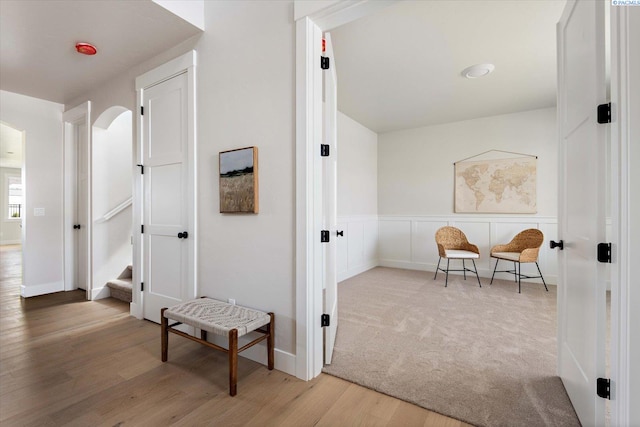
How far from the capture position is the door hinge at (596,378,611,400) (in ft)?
3.78

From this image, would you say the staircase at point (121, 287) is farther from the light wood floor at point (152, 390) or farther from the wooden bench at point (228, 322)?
the wooden bench at point (228, 322)

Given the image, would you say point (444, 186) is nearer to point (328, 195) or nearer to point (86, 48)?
point (328, 195)

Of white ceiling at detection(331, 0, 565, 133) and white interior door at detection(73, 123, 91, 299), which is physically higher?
white ceiling at detection(331, 0, 565, 133)

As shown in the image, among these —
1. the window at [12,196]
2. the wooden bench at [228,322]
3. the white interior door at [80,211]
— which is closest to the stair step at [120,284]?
the white interior door at [80,211]

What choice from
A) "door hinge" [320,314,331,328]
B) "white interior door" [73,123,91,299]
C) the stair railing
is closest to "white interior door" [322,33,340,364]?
"door hinge" [320,314,331,328]

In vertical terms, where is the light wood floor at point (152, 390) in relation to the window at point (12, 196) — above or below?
below

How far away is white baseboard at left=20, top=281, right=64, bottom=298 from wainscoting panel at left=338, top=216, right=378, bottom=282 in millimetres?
3842

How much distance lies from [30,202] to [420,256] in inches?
227

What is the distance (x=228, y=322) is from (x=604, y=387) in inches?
71.8

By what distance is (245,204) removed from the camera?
2.07m

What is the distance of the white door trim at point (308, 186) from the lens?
5.92 feet

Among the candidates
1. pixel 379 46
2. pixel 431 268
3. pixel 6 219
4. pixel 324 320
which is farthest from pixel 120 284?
pixel 6 219

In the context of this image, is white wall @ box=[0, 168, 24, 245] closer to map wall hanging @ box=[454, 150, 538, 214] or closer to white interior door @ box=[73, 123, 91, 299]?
white interior door @ box=[73, 123, 91, 299]

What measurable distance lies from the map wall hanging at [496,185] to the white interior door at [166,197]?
13.9 ft
